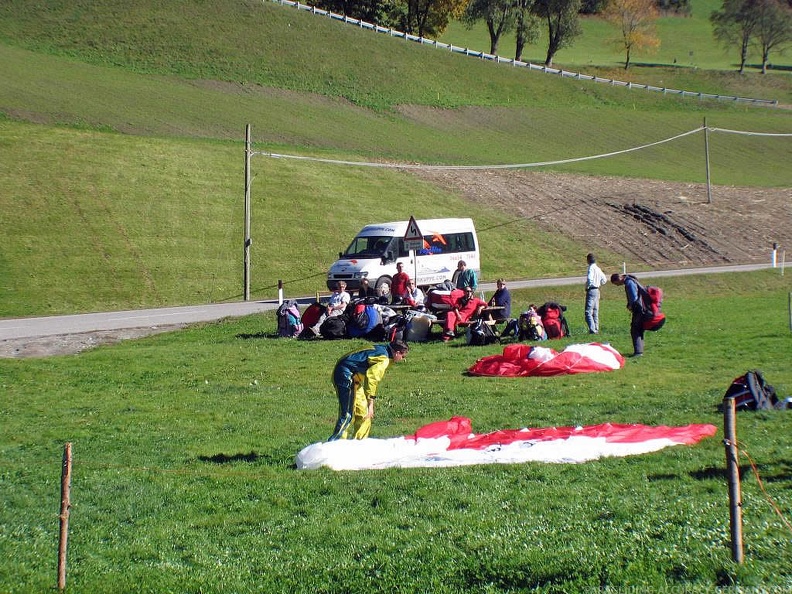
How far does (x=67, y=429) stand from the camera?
13242 millimetres

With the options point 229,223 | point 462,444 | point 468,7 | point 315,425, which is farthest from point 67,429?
point 468,7

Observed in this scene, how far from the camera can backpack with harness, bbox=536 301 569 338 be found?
848 inches

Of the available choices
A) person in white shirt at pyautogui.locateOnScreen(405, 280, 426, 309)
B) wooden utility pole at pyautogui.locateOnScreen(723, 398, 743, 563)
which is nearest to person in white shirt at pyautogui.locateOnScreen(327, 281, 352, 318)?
person in white shirt at pyautogui.locateOnScreen(405, 280, 426, 309)

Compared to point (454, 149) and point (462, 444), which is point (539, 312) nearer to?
point (462, 444)

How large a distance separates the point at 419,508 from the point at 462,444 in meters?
2.59

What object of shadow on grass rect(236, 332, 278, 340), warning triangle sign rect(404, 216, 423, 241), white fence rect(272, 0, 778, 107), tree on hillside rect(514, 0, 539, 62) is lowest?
shadow on grass rect(236, 332, 278, 340)

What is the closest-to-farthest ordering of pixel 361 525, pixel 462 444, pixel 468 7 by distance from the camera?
pixel 361 525 < pixel 462 444 < pixel 468 7

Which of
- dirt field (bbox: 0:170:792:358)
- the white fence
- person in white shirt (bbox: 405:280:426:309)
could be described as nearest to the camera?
person in white shirt (bbox: 405:280:426:309)

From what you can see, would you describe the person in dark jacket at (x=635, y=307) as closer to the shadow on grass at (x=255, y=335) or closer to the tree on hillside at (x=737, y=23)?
the shadow on grass at (x=255, y=335)

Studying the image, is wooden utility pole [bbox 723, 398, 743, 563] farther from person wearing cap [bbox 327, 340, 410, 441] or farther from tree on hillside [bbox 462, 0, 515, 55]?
tree on hillside [bbox 462, 0, 515, 55]

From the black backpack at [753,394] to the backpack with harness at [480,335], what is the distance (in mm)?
9127

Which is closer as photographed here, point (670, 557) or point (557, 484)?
point (670, 557)

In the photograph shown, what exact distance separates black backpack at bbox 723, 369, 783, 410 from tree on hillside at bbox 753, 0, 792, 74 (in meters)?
115

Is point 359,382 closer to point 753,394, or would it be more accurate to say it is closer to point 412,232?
point 753,394
